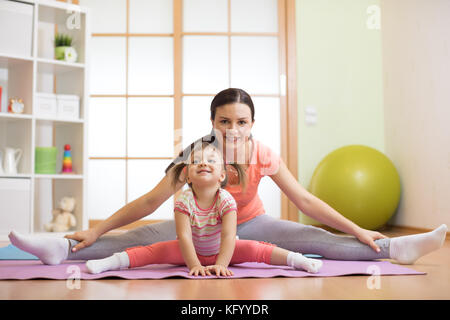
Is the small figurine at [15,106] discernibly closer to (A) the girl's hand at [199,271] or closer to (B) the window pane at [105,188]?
(B) the window pane at [105,188]

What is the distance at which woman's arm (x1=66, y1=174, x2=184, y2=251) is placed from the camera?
1.53m

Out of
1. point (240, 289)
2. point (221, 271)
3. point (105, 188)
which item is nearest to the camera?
point (240, 289)

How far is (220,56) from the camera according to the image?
12.3 ft

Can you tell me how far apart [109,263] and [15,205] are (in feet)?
5.77

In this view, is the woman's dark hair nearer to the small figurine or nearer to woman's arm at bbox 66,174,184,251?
woman's arm at bbox 66,174,184,251

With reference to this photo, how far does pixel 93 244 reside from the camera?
1563mm

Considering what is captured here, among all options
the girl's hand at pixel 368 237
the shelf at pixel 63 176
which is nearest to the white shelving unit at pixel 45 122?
the shelf at pixel 63 176

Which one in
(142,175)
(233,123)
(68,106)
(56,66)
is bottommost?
(142,175)

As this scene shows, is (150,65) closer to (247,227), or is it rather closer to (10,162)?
(10,162)

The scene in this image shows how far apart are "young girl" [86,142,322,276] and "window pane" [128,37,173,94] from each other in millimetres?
2360

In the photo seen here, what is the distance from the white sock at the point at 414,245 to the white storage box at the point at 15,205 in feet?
7.23

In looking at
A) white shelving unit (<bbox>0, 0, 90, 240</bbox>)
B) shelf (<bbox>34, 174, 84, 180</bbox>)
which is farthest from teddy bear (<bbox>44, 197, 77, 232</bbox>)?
shelf (<bbox>34, 174, 84, 180</bbox>)

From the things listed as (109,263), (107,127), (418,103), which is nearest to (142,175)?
(107,127)

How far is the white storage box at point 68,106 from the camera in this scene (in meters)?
3.18
